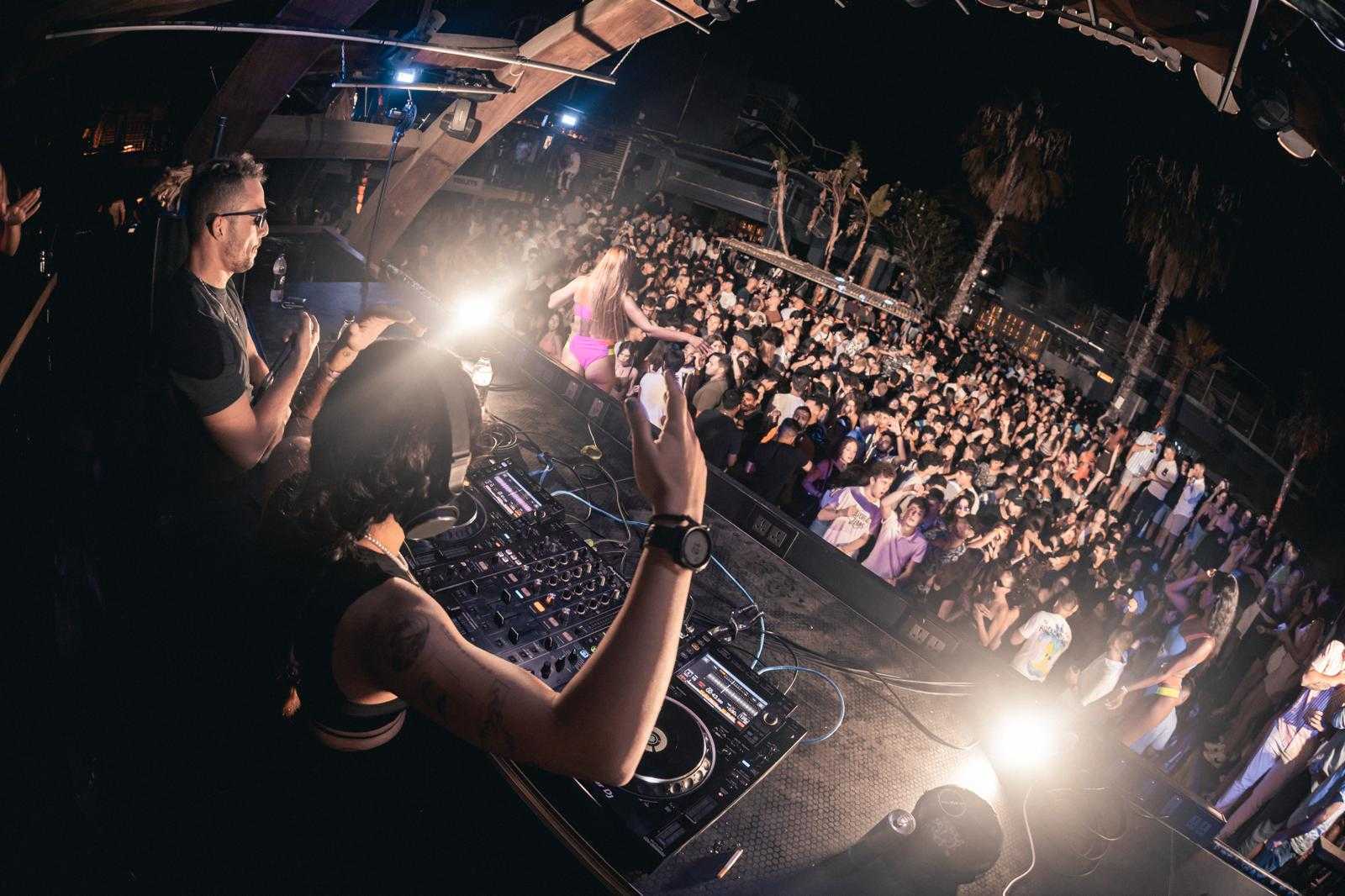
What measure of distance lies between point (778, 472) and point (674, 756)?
3.49m

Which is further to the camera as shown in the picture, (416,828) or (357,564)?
(416,828)

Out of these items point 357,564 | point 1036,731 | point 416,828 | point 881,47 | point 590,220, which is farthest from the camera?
point 881,47

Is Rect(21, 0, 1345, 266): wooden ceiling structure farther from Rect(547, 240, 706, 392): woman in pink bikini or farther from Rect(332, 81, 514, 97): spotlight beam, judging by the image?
Rect(547, 240, 706, 392): woman in pink bikini

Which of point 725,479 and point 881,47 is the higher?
point 881,47

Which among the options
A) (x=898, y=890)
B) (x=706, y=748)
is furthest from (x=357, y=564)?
(x=898, y=890)

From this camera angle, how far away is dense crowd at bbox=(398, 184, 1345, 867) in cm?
484

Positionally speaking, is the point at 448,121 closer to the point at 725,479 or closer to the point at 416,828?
the point at 725,479

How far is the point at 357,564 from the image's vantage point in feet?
4.00

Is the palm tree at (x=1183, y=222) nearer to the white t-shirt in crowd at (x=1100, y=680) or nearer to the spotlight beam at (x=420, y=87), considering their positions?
the white t-shirt in crowd at (x=1100, y=680)

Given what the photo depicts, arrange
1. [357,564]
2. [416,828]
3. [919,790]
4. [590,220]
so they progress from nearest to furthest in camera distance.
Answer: [357,564] < [416,828] < [919,790] < [590,220]

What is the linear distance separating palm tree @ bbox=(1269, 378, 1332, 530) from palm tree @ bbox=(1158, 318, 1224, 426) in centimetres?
654

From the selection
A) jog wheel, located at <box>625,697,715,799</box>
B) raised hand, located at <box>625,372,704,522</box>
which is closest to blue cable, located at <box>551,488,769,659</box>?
jog wheel, located at <box>625,697,715,799</box>

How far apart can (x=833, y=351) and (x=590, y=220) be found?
15.5ft

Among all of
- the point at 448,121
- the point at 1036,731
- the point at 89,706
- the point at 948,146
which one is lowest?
the point at 89,706
